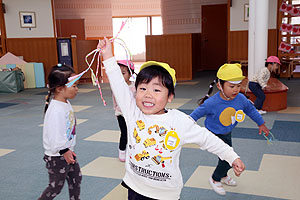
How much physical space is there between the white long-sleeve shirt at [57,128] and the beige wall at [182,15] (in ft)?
37.7

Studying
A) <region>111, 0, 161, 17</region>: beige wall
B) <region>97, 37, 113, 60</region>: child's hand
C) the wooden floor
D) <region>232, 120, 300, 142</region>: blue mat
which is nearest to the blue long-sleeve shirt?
<region>97, 37, 113, 60</region>: child's hand

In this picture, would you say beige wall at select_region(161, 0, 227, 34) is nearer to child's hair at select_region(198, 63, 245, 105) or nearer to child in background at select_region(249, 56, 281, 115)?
child in background at select_region(249, 56, 281, 115)

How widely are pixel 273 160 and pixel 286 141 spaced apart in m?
0.75

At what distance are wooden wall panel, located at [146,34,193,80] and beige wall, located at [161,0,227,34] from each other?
3230 millimetres

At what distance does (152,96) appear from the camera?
160cm

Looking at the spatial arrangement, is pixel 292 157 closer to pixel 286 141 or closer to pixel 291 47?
pixel 286 141

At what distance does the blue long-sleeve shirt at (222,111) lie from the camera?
8.68ft

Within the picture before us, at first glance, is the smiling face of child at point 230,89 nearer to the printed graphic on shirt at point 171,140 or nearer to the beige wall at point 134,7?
the printed graphic on shirt at point 171,140

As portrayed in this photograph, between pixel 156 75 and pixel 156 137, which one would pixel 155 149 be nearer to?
pixel 156 137


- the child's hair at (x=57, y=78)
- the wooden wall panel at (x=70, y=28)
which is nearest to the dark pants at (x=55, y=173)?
the child's hair at (x=57, y=78)

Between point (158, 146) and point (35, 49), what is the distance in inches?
375

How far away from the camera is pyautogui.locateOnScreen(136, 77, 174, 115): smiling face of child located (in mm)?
1601

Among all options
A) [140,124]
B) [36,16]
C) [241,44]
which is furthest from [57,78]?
[36,16]

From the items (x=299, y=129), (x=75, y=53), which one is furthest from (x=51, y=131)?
(x=75, y=53)
